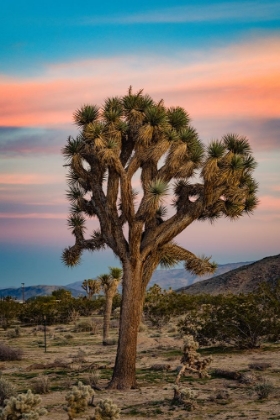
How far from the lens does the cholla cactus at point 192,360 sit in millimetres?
13297

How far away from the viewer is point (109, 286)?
2645cm

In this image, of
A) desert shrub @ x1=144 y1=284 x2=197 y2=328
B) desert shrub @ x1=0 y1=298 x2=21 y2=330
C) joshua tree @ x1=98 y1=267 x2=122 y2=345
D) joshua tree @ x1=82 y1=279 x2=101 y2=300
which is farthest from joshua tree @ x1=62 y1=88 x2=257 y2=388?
joshua tree @ x1=82 y1=279 x2=101 y2=300

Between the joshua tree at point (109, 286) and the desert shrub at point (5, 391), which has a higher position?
the joshua tree at point (109, 286)

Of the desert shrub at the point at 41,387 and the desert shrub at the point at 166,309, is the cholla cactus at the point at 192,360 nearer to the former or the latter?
the desert shrub at the point at 41,387

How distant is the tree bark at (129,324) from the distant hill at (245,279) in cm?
5307

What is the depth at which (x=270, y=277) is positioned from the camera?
67.3 meters

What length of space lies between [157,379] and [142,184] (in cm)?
493

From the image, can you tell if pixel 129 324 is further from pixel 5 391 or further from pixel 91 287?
pixel 91 287

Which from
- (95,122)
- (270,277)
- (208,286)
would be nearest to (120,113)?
(95,122)

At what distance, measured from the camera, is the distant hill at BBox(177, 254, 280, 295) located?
67938 mm

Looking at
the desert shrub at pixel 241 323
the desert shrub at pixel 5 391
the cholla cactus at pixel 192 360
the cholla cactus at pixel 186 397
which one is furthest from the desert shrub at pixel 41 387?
the desert shrub at pixel 241 323

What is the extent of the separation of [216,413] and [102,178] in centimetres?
644

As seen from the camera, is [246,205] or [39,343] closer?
[246,205]

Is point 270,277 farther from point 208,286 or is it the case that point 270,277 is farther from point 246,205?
point 246,205
